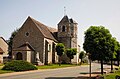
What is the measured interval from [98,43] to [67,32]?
145ft

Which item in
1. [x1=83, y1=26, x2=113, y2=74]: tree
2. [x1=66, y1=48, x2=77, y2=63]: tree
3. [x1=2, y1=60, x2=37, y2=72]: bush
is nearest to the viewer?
[x1=83, y1=26, x2=113, y2=74]: tree

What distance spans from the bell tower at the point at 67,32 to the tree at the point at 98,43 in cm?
4276

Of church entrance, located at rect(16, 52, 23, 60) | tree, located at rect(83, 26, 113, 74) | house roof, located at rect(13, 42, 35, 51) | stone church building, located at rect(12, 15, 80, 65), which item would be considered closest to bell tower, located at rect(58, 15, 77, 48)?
stone church building, located at rect(12, 15, 80, 65)

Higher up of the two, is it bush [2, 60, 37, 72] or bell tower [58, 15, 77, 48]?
bell tower [58, 15, 77, 48]

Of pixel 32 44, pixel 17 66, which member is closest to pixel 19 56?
pixel 32 44

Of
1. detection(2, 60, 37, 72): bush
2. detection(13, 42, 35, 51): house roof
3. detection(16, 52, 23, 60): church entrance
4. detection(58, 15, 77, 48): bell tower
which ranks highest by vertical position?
detection(58, 15, 77, 48): bell tower

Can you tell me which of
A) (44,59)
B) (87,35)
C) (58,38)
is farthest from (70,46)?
(87,35)

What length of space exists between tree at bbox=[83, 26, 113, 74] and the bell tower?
4276cm

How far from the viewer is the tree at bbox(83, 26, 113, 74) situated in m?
27.9

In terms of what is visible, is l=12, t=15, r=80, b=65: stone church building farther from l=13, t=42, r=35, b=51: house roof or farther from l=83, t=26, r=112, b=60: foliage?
l=83, t=26, r=112, b=60: foliage

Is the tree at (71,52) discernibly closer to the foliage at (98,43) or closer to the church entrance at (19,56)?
the church entrance at (19,56)

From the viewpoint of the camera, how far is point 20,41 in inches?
2383

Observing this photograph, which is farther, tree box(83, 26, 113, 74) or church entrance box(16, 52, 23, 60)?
church entrance box(16, 52, 23, 60)

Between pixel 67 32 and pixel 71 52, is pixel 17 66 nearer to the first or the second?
pixel 71 52
